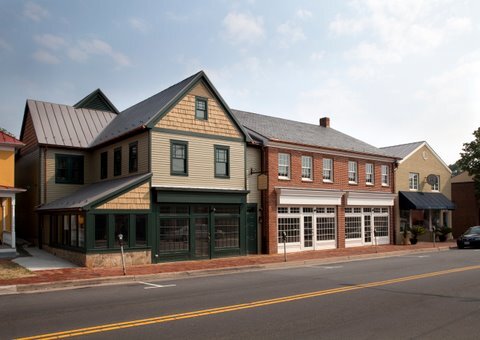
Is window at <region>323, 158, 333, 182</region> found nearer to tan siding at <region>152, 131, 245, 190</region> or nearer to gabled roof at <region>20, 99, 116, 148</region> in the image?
tan siding at <region>152, 131, 245, 190</region>

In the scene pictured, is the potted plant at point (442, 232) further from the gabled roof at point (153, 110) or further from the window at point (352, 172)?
the gabled roof at point (153, 110)

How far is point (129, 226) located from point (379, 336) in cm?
1324

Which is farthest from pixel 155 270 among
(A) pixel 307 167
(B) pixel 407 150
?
(B) pixel 407 150

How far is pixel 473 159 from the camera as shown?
3853 centimetres

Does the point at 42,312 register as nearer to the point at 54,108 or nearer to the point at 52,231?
the point at 52,231

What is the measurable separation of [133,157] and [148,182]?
2.42m

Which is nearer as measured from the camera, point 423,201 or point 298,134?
point 298,134

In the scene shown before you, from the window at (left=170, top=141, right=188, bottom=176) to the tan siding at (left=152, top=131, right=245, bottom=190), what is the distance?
0.59 feet

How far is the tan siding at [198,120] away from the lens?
67.7ft

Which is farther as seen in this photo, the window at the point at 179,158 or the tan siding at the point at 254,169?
the tan siding at the point at 254,169

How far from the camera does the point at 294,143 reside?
24703mm

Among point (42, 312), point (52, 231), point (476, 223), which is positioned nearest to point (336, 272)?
point (42, 312)

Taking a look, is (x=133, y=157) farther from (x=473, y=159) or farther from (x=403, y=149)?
(x=473, y=159)

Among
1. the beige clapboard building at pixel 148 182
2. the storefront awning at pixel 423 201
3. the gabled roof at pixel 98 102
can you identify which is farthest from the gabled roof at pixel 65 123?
the storefront awning at pixel 423 201
